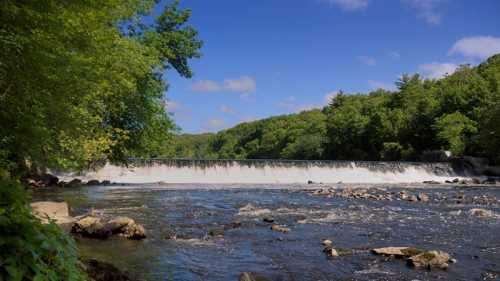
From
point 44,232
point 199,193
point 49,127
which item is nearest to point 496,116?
point 199,193

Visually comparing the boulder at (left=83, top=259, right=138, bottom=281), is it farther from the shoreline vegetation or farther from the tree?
the tree

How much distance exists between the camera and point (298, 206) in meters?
19.6

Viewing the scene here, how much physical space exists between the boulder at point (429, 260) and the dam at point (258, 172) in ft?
68.1

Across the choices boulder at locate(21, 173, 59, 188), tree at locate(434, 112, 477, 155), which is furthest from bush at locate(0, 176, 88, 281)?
tree at locate(434, 112, 477, 155)

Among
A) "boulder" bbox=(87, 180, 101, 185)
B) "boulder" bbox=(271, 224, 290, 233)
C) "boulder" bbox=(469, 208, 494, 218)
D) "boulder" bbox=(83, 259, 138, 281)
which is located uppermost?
"boulder" bbox=(87, 180, 101, 185)

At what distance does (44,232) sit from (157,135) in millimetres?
15007

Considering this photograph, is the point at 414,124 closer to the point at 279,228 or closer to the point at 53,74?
the point at 279,228

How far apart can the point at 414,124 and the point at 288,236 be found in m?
51.6

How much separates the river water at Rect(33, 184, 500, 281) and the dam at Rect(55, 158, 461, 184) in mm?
8338

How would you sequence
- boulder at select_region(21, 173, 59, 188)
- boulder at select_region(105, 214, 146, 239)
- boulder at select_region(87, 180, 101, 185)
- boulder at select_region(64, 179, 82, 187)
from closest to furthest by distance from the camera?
1. boulder at select_region(105, 214, 146, 239)
2. boulder at select_region(21, 173, 59, 188)
3. boulder at select_region(64, 179, 82, 187)
4. boulder at select_region(87, 180, 101, 185)

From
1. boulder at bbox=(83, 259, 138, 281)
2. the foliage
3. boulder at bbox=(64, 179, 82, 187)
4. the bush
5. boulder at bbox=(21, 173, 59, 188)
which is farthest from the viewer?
boulder at bbox=(64, 179, 82, 187)

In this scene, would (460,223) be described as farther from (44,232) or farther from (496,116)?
(496,116)

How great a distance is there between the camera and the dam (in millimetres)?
31125

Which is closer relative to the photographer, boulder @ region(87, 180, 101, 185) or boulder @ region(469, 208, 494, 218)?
boulder @ region(469, 208, 494, 218)
